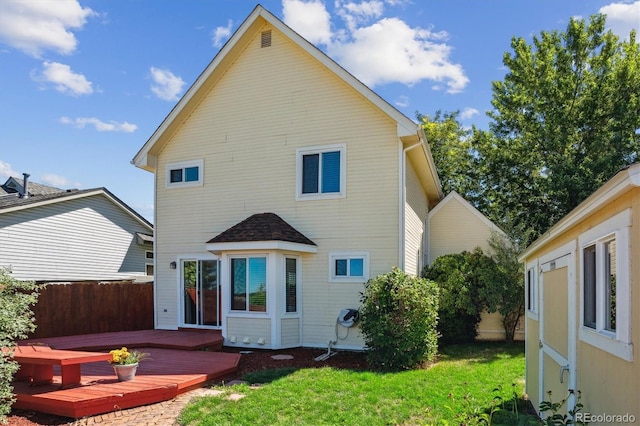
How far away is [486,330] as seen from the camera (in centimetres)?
1396

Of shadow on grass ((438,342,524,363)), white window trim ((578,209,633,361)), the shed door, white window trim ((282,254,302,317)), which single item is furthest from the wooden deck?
white window trim ((578,209,633,361))

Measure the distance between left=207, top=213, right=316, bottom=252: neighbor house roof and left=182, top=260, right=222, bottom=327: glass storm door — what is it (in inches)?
64.5

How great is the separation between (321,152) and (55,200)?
38.8 ft

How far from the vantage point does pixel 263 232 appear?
11.6m

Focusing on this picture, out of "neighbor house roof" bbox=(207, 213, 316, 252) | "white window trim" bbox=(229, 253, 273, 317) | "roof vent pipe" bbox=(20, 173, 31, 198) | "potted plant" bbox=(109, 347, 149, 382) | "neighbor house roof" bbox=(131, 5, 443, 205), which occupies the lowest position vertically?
"potted plant" bbox=(109, 347, 149, 382)

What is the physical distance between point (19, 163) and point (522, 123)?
23653 mm

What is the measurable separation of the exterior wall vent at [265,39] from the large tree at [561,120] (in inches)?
407

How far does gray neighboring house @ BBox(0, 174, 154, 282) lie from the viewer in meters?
16.4

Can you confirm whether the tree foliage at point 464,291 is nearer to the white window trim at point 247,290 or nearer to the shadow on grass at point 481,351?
the shadow on grass at point 481,351

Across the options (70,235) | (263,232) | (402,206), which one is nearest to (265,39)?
(263,232)

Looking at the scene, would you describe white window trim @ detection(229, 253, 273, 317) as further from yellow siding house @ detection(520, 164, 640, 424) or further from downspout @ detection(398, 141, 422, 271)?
yellow siding house @ detection(520, 164, 640, 424)

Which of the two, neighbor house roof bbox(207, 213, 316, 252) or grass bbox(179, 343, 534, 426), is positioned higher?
neighbor house roof bbox(207, 213, 316, 252)

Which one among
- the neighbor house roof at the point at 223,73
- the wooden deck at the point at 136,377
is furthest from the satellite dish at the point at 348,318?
the neighbor house roof at the point at 223,73

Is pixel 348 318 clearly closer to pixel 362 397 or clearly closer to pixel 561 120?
pixel 362 397
